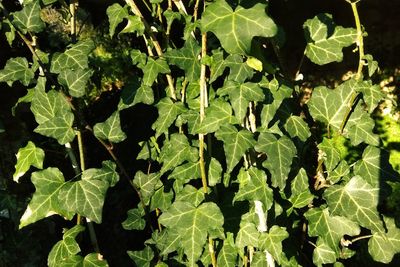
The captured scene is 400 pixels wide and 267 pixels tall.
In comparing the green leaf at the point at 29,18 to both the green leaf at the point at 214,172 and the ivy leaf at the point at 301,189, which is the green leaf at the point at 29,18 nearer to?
the green leaf at the point at 214,172

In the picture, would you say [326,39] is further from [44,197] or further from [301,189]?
[44,197]

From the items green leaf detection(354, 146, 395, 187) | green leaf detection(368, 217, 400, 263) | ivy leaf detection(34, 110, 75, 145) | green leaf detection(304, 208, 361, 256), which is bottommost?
green leaf detection(368, 217, 400, 263)

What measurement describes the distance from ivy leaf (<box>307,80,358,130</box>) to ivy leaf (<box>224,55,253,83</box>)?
0.34 m

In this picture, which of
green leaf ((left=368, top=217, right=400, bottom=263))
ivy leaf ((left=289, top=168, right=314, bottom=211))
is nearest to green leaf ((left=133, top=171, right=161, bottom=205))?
ivy leaf ((left=289, top=168, right=314, bottom=211))

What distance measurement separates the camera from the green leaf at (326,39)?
1.74 meters

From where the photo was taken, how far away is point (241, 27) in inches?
52.1

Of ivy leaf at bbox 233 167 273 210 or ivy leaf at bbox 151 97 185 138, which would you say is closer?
ivy leaf at bbox 233 167 273 210

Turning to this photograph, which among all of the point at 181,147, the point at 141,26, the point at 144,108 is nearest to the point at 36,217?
the point at 181,147

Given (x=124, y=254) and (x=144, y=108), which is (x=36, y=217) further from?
(x=144, y=108)

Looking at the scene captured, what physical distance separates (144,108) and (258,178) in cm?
158

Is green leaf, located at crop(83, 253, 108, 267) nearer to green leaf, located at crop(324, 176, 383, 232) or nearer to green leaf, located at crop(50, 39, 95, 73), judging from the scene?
green leaf, located at crop(50, 39, 95, 73)

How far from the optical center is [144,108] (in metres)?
3.20

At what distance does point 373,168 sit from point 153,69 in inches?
35.5

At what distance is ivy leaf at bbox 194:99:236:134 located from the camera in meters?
1.67
